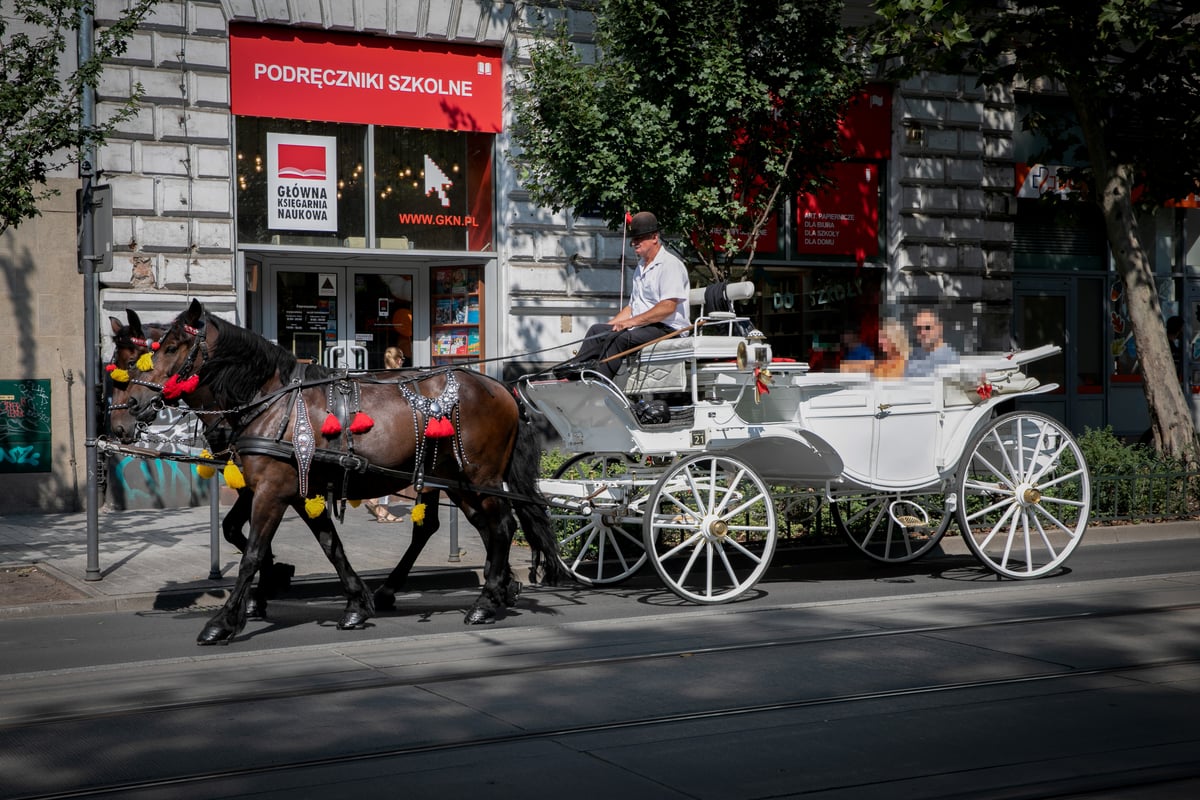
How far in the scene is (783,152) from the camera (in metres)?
12.6

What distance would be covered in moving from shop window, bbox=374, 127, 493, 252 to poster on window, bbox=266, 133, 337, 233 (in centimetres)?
60

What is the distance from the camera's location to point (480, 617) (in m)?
8.30

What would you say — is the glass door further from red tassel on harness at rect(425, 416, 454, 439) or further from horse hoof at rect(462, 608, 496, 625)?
horse hoof at rect(462, 608, 496, 625)

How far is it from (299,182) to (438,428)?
304 inches

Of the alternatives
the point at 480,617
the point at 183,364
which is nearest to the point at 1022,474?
the point at 480,617

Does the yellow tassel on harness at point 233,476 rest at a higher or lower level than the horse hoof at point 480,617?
higher

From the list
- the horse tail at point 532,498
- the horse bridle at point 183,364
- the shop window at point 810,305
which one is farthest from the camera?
the shop window at point 810,305

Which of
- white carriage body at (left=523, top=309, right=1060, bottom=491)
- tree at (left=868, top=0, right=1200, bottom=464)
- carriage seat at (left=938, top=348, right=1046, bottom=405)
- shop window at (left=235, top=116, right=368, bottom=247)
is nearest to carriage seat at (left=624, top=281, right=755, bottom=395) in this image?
white carriage body at (left=523, top=309, right=1060, bottom=491)

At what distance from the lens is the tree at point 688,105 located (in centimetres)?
1169

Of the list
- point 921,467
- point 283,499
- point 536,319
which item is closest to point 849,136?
point 536,319

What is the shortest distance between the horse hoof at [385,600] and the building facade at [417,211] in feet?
10.9

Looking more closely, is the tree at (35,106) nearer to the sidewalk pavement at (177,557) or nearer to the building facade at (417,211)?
the sidewalk pavement at (177,557)

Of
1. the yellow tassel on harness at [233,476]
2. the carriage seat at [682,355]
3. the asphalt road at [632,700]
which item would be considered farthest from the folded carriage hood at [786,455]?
the yellow tassel on harness at [233,476]

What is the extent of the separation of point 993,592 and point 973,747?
4.24 m
